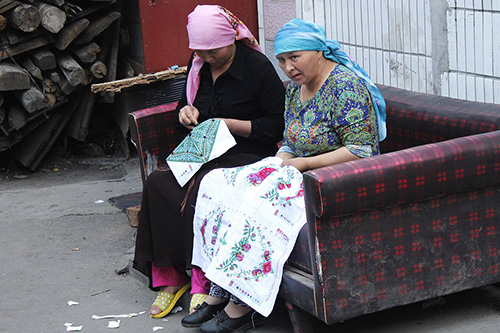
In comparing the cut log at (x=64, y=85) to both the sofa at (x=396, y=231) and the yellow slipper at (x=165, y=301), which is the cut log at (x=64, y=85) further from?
the sofa at (x=396, y=231)

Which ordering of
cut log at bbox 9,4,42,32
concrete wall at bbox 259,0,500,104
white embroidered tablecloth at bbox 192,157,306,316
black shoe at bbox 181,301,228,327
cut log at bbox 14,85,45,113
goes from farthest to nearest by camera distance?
cut log at bbox 14,85,45,113 → cut log at bbox 9,4,42,32 → concrete wall at bbox 259,0,500,104 → black shoe at bbox 181,301,228,327 → white embroidered tablecloth at bbox 192,157,306,316

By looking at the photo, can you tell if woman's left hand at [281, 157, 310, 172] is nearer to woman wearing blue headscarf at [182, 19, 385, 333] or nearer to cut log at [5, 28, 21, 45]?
woman wearing blue headscarf at [182, 19, 385, 333]

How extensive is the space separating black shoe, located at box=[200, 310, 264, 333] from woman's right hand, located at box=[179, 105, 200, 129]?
112cm

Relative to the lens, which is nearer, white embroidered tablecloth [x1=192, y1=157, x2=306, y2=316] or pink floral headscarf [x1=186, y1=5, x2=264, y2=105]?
white embroidered tablecloth [x1=192, y1=157, x2=306, y2=316]

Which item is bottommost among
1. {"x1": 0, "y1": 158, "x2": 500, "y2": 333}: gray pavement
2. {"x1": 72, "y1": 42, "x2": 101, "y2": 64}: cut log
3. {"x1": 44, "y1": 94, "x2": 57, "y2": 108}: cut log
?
{"x1": 0, "y1": 158, "x2": 500, "y2": 333}: gray pavement

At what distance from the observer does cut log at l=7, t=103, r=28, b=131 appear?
20.6 ft

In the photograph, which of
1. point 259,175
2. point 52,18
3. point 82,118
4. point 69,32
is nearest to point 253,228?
point 259,175

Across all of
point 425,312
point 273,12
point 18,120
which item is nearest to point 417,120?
point 425,312

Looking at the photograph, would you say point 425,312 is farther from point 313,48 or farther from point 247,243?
point 313,48

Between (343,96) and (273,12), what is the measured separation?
3.49 metres

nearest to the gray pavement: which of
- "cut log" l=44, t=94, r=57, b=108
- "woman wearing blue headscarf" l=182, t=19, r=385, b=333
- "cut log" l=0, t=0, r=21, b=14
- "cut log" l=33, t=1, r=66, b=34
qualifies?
"woman wearing blue headscarf" l=182, t=19, r=385, b=333

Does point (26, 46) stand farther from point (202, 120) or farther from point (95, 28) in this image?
point (202, 120)

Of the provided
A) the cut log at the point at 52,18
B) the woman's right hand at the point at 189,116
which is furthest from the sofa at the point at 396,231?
the cut log at the point at 52,18

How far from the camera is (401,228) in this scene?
3168mm
